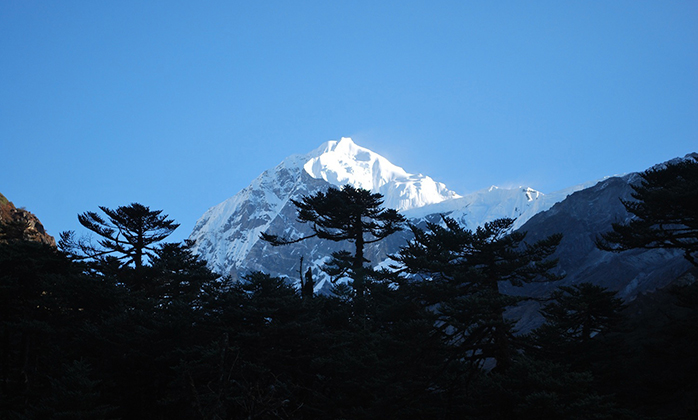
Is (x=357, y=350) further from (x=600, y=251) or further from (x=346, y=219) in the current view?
(x=600, y=251)

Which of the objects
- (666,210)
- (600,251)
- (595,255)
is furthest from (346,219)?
(595,255)

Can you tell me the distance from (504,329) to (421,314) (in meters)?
3.26

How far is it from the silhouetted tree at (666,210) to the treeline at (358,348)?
574 millimetres

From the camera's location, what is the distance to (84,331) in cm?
2522

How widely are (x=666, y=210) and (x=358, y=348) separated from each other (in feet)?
51.5

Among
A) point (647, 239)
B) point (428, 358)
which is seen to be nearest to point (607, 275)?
point (647, 239)

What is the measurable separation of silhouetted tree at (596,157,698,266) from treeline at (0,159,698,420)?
574 mm

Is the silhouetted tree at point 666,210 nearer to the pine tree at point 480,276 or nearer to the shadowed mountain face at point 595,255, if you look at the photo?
the pine tree at point 480,276

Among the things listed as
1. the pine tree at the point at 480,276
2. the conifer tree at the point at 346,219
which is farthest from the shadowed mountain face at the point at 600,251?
the pine tree at the point at 480,276

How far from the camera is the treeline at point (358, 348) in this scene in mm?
19984

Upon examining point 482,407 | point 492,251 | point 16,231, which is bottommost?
point 482,407

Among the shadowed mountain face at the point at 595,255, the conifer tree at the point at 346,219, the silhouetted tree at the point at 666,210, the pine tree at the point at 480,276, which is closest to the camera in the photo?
the pine tree at the point at 480,276

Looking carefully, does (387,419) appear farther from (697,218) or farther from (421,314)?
(697,218)

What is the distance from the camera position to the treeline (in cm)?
1998
